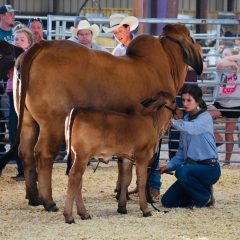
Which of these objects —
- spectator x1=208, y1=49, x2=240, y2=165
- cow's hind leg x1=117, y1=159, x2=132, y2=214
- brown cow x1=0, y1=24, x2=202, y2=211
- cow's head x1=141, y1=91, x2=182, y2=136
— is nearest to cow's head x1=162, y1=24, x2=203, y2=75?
brown cow x1=0, y1=24, x2=202, y2=211

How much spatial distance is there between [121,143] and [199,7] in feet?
70.0

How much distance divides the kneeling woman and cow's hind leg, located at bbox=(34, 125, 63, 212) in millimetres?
1088

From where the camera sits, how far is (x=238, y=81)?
40.7 ft

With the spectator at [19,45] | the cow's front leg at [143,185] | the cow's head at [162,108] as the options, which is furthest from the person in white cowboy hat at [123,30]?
the cow's front leg at [143,185]

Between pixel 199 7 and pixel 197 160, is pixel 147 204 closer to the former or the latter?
pixel 197 160

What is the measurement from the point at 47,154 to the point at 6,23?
179 inches

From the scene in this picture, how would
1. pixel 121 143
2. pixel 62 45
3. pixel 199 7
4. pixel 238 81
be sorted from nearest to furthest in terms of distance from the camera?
pixel 121 143 < pixel 62 45 < pixel 238 81 < pixel 199 7

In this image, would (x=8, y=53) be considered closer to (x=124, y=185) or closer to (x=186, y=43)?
(x=186, y=43)

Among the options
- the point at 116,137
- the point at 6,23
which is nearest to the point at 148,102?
the point at 116,137

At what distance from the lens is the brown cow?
8148 mm

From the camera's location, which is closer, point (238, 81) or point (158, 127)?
point (158, 127)

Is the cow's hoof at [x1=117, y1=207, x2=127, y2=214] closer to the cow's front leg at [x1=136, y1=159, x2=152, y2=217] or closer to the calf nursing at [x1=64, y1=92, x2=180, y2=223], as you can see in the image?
the calf nursing at [x1=64, y1=92, x2=180, y2=223]

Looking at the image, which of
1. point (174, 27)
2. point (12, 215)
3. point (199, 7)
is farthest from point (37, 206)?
point (199, 7)

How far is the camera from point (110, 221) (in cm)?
784
